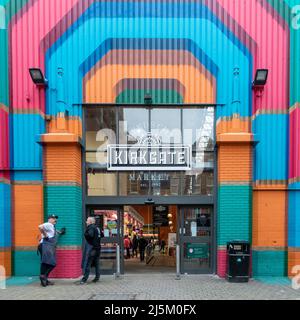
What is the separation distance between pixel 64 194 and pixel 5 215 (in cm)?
165

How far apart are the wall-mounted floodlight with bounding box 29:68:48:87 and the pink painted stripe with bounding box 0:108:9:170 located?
1.12 meters

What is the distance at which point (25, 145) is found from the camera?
9.48 meters

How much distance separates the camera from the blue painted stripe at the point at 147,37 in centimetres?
960

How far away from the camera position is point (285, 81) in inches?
379

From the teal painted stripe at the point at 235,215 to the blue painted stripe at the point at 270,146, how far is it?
26.6 inches

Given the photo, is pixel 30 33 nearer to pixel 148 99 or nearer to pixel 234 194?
Result: pixel 148 99

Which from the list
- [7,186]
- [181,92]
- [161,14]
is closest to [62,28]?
[161,14]

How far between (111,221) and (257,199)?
3893mm

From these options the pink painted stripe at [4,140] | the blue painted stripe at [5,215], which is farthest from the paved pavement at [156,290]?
the pink painted stripe at [4,140]

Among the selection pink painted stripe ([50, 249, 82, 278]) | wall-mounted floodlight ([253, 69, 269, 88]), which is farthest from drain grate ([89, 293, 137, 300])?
wall-mounted floodlight ([253, 69, 269, 88])

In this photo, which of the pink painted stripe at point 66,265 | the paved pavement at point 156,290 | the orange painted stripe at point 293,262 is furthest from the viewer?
the orange painted stripe at point 293,262

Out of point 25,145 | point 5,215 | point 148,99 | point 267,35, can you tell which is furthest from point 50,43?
point 267,35

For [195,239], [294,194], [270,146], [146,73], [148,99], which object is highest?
[146,73]

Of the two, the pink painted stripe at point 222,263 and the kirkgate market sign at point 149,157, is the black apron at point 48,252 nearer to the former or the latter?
the kirkgate market sign at point 149,157
